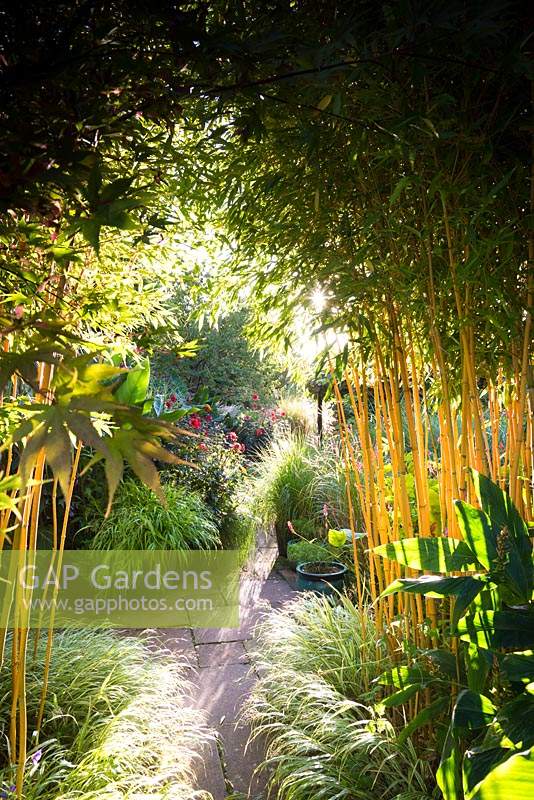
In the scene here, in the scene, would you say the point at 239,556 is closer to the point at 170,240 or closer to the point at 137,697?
the point at 137,697

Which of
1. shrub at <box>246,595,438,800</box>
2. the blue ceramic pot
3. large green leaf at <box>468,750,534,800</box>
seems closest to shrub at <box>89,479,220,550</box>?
the blue ceramic pot

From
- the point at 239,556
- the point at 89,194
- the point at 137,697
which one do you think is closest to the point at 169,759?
the point at 137,697

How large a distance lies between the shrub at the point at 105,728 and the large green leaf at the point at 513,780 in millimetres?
988

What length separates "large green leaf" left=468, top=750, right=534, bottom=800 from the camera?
2.64 ft

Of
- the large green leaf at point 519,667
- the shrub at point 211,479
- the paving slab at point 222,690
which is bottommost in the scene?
the paving slab at point 222,690

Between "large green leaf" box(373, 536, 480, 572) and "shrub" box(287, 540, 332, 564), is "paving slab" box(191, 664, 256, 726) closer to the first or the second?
"shrub" box(287, 540, 332, 564)

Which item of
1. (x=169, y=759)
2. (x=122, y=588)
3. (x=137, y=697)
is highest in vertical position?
(x=122, y=588)

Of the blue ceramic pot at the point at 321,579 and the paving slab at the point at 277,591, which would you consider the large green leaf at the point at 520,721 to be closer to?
the blue ceramic pot at the point at 321,579

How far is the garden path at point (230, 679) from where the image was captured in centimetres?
188

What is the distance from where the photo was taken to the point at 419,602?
1.64 metres

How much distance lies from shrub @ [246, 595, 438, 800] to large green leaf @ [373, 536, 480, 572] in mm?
588

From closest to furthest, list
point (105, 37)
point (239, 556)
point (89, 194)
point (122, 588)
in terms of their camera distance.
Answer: point (89, 194) → point (105, 37) → point (122, 588) → point (239, 556)

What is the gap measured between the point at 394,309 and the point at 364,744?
124cm

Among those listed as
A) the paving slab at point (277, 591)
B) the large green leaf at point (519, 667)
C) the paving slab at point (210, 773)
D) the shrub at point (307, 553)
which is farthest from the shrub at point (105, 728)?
the shrub at point (307, 553)
